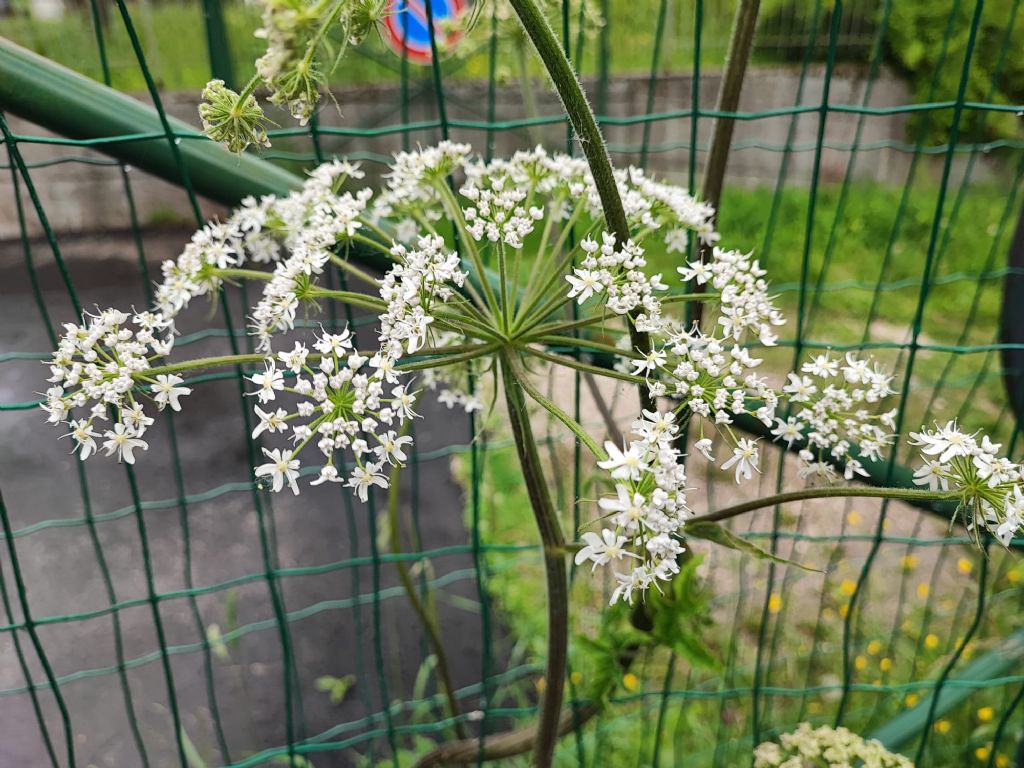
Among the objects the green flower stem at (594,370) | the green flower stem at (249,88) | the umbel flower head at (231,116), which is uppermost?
the green flower stem at (249,88)

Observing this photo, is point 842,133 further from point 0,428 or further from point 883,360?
point 0,428

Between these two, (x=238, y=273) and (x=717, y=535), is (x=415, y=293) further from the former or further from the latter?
(x=717, y=535)

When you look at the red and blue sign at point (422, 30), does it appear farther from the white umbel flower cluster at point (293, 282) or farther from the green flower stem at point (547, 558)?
the green flower stem at point (547, 558)

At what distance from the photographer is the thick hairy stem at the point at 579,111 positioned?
31.3 inches

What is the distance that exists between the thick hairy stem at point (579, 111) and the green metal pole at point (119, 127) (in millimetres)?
593

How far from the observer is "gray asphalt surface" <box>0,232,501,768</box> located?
2.68 m

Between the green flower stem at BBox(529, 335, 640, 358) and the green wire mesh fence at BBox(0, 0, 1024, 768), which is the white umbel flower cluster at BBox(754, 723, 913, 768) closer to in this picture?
the green wire mesh fence at BBox(0, 0, 1024, 768)

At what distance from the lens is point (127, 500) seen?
3816 mm

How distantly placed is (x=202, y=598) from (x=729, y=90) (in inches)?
111

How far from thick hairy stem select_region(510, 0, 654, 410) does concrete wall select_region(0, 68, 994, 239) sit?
489 cm

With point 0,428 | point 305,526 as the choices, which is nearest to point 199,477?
point 305,526

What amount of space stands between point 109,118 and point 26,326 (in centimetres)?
489

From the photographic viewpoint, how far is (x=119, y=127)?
3.87ft

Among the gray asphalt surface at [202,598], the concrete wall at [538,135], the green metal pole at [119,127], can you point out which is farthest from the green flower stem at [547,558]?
the concrete wall at [538,135]
